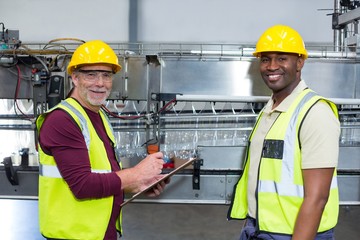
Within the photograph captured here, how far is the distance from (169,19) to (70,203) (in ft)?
11.8

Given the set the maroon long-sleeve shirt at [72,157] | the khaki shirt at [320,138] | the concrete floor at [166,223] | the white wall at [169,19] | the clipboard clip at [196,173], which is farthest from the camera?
the white wall at [169,19]

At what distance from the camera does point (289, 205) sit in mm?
1037

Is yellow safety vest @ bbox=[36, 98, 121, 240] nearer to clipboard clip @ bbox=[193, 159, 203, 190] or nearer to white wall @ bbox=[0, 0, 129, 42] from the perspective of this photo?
clipboard clip @ bbox=[193, 159, 203, 190]

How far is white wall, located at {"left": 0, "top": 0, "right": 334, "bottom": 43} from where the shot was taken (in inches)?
172

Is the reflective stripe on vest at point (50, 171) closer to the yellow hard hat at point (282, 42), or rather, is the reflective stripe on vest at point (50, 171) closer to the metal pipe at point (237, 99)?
the metal pipe at point (237, 99)

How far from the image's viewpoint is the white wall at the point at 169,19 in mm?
4371

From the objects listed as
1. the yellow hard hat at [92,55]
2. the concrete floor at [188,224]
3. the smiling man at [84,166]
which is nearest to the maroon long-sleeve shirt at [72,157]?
the smiling man at [84,166]

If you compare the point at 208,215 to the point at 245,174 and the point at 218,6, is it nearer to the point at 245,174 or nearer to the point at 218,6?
the point at 245,174

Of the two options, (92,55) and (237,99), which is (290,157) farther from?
(92,55)

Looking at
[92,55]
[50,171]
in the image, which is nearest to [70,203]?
[50,171]

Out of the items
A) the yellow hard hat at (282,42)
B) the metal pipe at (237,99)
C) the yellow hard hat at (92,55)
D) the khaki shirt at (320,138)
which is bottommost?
the khaki shirt at (320,138)

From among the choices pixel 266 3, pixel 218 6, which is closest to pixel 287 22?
pixel 266 3

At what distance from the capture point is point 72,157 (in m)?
1.06

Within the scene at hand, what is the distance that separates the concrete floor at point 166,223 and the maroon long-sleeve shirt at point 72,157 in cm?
177
